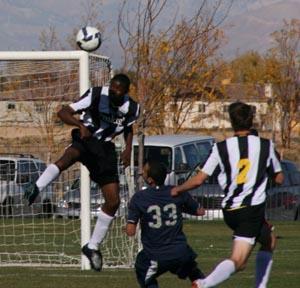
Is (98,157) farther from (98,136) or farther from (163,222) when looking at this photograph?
(163,222)

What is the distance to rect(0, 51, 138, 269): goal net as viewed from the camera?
17.0 m

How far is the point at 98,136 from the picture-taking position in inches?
517

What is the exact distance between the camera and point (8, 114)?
814 inches

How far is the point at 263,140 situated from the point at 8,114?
10.2 metres

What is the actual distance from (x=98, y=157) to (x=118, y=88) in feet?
2.81

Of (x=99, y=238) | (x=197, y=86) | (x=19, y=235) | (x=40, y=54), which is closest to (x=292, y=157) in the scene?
(x=197, y=86)

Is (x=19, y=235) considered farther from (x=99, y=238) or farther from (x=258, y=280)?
(x=258, y=280)

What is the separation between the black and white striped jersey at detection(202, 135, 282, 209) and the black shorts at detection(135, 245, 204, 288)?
2.17 feet

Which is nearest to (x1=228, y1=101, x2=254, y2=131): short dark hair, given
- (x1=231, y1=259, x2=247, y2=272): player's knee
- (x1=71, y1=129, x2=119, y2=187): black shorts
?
(x1=231, y1=259, x2=247, y2=272): player's knee

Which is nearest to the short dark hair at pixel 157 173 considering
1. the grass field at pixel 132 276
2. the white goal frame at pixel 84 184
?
the grass field at pixel 132 276

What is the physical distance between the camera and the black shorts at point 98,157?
13.1 meters

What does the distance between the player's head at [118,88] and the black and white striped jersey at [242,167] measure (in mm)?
1963

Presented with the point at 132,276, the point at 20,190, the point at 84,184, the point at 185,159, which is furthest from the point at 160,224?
the point at 185,159

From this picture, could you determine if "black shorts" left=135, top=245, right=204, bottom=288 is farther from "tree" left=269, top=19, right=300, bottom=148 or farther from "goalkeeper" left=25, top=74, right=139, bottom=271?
"tree" left=269, top=19, right=300, bottom=148
